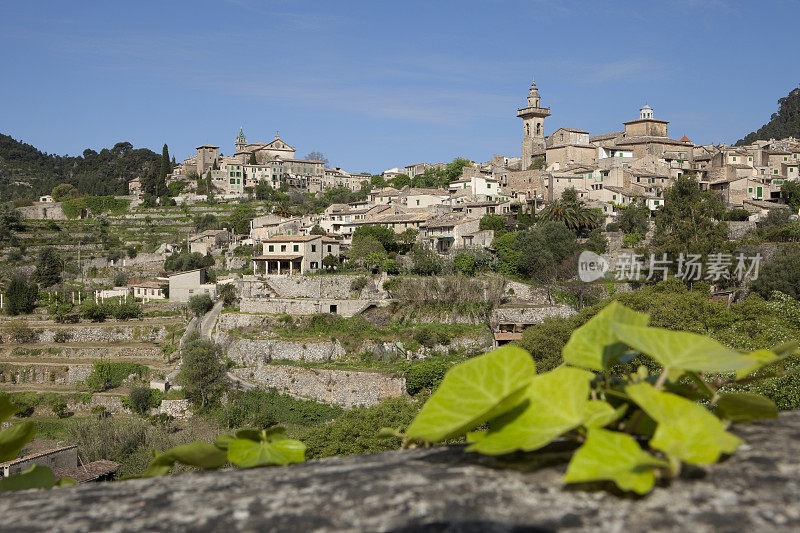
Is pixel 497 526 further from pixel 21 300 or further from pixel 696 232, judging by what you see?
pixel 21 300

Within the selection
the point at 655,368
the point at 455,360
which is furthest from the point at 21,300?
the point at 655,368

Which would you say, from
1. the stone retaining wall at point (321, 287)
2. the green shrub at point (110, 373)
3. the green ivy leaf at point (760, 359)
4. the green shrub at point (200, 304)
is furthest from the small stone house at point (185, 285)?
the green ivy leaf at point (760, 359)

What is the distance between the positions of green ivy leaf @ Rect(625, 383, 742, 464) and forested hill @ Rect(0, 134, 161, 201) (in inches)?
3887

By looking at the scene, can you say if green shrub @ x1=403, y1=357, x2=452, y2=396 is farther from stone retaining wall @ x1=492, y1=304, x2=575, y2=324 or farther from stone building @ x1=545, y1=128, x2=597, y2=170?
stone building @ x1=545, y1=128, x2=597, y2=170

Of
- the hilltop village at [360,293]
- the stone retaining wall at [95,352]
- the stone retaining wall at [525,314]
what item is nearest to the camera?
the hilltop village at [360,293]

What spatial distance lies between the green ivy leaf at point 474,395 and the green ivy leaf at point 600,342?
14 centimetres

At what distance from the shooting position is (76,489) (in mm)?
1280

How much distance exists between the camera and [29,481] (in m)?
1.57

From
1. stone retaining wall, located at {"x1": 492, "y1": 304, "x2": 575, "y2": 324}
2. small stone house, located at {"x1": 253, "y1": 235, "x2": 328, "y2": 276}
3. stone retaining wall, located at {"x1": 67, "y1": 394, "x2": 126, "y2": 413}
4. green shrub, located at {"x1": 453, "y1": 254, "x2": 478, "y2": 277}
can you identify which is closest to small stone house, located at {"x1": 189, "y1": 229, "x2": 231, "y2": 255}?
small stone house, located at {"x1": 253, "y1": 235, "x2": 328, "y2": 276}

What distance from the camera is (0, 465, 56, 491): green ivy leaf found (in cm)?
157

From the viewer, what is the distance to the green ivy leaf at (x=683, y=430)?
1004 millimetres

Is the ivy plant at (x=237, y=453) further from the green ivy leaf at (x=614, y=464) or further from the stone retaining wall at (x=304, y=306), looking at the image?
the stone retaining wall at (x=304, y=306)

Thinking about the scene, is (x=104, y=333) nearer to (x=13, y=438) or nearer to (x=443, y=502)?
(x=13, y=438)

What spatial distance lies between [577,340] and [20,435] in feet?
5.00
